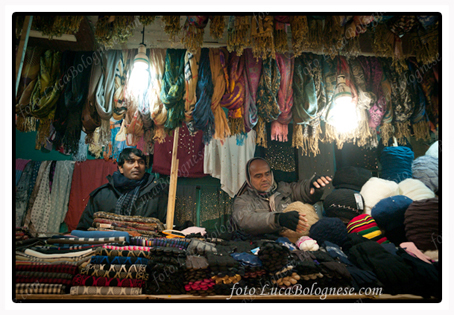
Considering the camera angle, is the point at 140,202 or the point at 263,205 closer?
the point at 263,205

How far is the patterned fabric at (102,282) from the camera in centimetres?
188

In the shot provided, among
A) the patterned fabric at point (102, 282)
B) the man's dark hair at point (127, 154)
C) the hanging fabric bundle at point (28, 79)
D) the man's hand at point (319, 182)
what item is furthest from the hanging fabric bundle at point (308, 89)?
the hanging fabric bundle at point (28, 79)

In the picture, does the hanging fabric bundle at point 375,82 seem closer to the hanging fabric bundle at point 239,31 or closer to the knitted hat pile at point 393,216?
the knitted hat pile at point 393,216

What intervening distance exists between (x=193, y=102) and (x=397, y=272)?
6.67ft

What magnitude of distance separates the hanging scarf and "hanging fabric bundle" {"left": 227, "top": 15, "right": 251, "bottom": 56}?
1.86 metres

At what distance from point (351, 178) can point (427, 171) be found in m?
0.81

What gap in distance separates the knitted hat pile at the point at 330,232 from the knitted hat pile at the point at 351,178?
66 cm

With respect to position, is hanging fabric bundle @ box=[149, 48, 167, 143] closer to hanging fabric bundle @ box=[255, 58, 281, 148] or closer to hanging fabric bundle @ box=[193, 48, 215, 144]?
hanging fabric bundle @ box=[193, 48, 215, 144]

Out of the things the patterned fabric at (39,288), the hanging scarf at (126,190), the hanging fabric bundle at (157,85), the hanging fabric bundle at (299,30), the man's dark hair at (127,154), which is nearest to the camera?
the patterned fabric at (39,288)

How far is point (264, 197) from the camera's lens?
3160mm

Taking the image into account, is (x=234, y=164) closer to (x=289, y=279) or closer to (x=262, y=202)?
(x=262, y=202)

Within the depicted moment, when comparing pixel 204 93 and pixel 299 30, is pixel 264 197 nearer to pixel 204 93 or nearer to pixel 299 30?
pixel 204 93

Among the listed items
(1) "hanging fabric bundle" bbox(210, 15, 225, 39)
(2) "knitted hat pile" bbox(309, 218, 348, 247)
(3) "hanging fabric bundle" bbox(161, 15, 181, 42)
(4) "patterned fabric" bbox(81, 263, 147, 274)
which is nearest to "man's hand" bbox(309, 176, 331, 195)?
(2) "knitted hat pile" bbox(309, 218, 348, 247)

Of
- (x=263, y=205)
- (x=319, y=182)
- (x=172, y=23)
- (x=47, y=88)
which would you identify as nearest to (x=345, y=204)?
(x=319, y=182)
